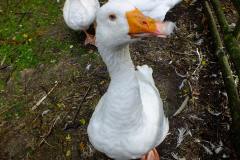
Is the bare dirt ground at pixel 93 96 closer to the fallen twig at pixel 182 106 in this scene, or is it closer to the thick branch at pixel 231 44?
the fallen twig at pixel 182 106

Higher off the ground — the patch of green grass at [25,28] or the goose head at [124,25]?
the goose head at [124,25]

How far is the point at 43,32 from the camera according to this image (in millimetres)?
4469

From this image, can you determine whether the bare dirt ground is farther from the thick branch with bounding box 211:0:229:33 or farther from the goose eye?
the goose eye

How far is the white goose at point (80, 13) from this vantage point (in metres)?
3.98

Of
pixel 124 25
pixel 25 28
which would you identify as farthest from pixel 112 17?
pixel 25 28

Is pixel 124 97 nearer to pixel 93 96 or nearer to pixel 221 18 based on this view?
pixel 93 96

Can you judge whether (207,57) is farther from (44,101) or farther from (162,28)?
(162,28)

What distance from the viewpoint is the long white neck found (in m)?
2.37

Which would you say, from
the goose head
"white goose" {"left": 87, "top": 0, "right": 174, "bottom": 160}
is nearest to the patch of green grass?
"white goose" {"left": 87, "top": 0, "right": 174, "bottom": 160}

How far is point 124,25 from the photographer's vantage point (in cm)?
212

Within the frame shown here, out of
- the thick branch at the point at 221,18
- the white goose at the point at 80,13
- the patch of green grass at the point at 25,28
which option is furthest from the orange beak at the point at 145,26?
the patch of green grass at the point at 25,28

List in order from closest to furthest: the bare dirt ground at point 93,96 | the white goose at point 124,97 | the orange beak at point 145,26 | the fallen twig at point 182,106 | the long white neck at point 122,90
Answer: the orange beak at point 145,26 < the white goose at point 124,97 < the long white neck at point 122,90 < the bare dirt ground at point 93,96 < the fallen twig at point 182,106

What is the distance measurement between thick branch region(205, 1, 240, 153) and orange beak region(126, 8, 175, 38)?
4.60 feet

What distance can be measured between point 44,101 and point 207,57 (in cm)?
176
